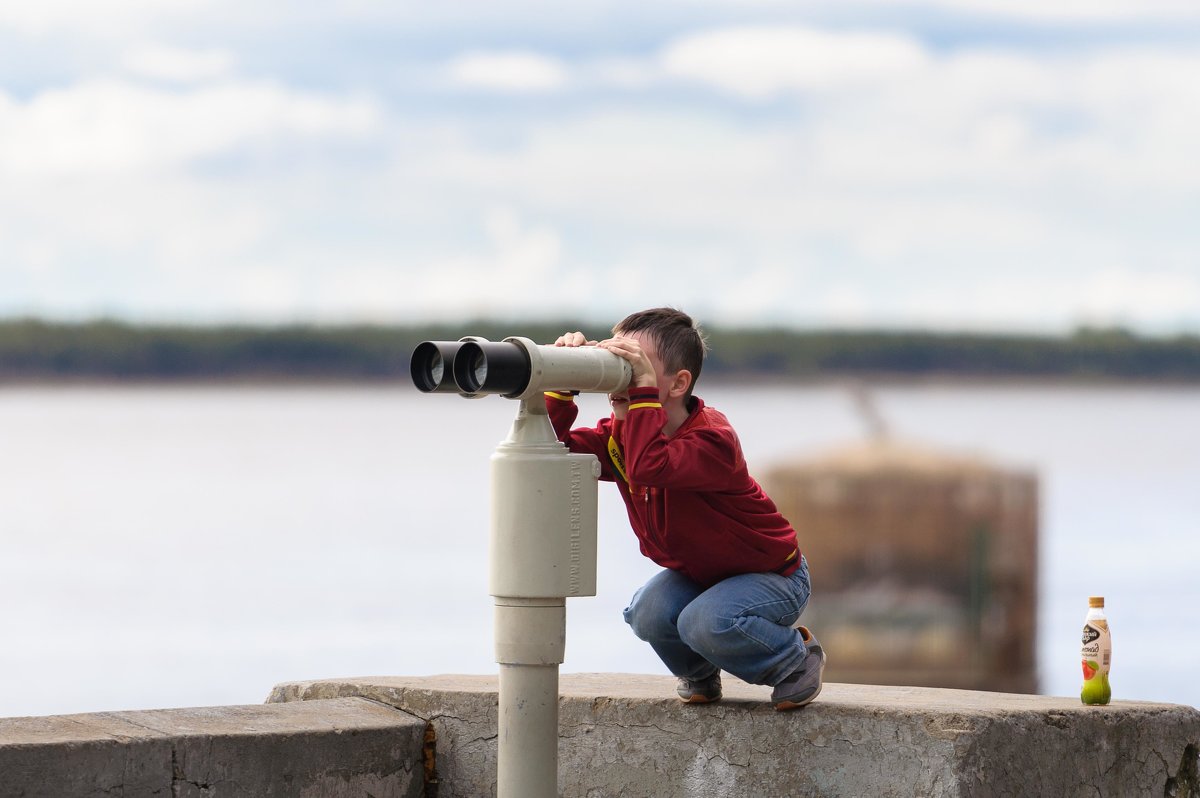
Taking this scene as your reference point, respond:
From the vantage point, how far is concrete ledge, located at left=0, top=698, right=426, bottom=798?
3.13 meters

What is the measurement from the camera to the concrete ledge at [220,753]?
10.3ft

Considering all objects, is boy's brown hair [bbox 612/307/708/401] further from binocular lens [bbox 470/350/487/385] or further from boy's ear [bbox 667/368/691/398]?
binocular lens [bbox 470/350/487/385]

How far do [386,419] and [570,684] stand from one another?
3402 inches

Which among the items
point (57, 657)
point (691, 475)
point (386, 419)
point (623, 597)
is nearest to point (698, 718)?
point (691, 475)

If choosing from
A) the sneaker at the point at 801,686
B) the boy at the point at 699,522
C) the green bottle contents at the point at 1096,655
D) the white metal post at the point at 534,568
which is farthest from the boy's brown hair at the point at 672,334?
the green bottle contents at the point at 1096,655

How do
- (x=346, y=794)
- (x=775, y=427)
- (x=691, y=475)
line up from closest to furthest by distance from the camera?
(x=691, y=475)
(x=346, y=794)
(x=775, y=427)

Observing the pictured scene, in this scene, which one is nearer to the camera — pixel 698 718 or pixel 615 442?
pixel 615 442

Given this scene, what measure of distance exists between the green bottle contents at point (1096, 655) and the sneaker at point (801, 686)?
0.63m

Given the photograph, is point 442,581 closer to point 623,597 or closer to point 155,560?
point 623,597

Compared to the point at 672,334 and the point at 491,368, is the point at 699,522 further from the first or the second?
the point at 491,368

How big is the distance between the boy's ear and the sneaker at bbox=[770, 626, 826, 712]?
23.6 inches

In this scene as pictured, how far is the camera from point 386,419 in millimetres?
89625

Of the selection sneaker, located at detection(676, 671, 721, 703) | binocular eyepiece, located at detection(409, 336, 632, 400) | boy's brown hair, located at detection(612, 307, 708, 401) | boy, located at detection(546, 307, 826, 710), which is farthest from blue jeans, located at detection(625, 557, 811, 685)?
binocular eyepiece, located at detection(409, 336, 632, 400)

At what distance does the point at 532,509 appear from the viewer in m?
3.04
